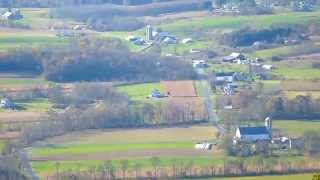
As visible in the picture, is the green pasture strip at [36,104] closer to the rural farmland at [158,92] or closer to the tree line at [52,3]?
the rural farmland at [158,92]

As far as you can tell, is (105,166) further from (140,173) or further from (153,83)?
(153,83)

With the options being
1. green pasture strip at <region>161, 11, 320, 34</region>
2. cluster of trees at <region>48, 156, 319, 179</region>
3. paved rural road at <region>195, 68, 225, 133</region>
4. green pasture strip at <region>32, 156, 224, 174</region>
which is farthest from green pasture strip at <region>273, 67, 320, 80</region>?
cluster of trees at <region>48, 156, 319, 179</region>

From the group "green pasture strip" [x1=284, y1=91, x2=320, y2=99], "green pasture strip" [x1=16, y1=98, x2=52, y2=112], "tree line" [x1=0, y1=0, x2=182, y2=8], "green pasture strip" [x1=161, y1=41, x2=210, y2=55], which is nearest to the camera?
"green pasture strip" [x1=16, y1=98, x2=52, y2=112]

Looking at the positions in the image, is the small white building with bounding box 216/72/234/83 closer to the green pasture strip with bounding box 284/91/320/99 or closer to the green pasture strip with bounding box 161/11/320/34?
the green pasture strip with bounding box 284/91/320/99

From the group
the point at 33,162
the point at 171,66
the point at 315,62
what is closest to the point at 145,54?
the point at 171,66

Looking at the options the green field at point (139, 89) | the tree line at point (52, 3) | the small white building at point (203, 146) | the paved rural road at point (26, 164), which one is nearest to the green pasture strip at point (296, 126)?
Result: the small white building at point (203, 146)

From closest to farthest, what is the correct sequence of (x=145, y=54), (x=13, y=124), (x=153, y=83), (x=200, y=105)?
(x=13, y=124) < (x=200, y=105) < (x=153, y=83) < (x=145, y=54)

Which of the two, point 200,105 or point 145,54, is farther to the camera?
point 145,54
